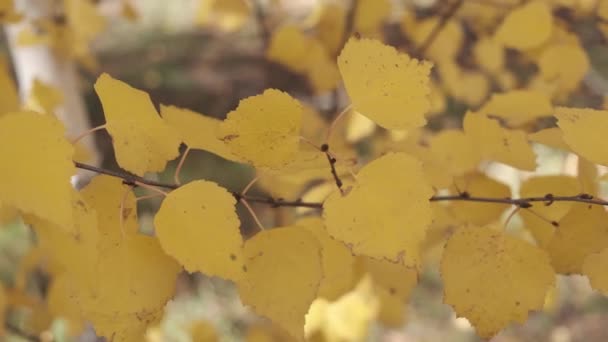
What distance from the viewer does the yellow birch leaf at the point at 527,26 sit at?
60 centimetres

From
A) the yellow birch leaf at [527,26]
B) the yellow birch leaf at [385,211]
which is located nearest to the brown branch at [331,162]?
the yellow birch leaf at [385,211]

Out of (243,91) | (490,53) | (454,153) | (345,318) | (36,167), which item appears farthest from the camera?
(243,91)

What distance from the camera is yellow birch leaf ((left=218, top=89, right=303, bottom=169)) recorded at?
341mm

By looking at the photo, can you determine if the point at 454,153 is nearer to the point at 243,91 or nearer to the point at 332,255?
the point at 332,255

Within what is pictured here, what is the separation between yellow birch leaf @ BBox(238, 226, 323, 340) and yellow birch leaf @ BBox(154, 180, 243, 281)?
24mm

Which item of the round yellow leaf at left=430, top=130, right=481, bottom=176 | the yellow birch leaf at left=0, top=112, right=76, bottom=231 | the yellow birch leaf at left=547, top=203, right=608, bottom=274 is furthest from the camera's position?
→ the round yellow leaf at left=430, top=130, right=481, bottom=176

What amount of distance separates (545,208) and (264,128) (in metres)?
0.21

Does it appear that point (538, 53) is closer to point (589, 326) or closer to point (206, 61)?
point (589, 326)

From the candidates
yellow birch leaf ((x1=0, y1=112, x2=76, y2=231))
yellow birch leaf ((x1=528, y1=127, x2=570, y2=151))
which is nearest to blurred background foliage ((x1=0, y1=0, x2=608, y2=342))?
yellow birch leaf ((x1=528, y1=127, x2=570, y2=151))

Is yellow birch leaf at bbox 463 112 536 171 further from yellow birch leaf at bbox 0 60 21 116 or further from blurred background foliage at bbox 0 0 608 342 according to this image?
yellow birch leaf at bbox 0 60 21 116

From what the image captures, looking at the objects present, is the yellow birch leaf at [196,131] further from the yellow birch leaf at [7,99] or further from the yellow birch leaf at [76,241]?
the yellow birch leaf at [7,99]

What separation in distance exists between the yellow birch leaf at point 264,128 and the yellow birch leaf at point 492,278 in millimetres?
116

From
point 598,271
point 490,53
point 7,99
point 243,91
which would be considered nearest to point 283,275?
point 598,271

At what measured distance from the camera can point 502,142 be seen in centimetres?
42
